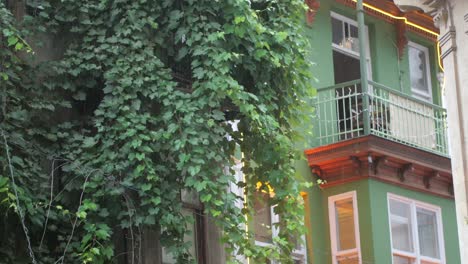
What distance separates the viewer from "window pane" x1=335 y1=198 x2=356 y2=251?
21.1m

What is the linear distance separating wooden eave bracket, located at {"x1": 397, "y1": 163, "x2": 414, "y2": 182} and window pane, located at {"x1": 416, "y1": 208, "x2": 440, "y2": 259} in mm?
845

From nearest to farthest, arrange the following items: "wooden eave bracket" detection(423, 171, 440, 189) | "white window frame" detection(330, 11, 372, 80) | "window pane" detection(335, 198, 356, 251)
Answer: "window pane" detection(335, 198, 356, 251)
"wooden eave bracket" detection(423, 171, 440, 189)
"white window frame" detection(330, 11, 372, 80)

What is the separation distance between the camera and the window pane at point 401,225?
71.0ft

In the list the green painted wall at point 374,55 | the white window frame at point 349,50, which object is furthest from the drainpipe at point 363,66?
the white window frame at point 349,50

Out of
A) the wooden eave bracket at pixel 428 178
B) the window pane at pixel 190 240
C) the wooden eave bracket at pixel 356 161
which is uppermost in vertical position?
the wooden eave bracket at pixel 356 161

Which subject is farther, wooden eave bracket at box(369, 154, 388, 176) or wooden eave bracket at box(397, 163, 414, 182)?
wooden eave bracket at box(397, 163, 414, 182)

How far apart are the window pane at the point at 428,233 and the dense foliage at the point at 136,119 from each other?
7.19 m

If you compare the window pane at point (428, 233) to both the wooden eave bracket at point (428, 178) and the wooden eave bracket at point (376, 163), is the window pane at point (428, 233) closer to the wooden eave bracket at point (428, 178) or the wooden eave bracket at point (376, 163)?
the wooden eave bracket at point (428, 178)

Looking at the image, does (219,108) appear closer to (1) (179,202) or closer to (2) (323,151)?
(1) (179,202)

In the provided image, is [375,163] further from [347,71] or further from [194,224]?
[194,224]

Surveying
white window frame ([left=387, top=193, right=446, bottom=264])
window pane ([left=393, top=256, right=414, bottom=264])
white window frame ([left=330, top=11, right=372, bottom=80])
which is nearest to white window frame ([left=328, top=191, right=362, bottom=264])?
white window frame ([left=387, top=193, right=446, bottom=264])

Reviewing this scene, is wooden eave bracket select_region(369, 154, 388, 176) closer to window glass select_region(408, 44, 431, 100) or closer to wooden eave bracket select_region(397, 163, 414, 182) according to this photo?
wooden eave bracket select_region(397, 163, 414, 182)

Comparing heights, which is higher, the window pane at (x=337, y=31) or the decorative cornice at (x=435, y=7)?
the window pane at (x=337, y=31)

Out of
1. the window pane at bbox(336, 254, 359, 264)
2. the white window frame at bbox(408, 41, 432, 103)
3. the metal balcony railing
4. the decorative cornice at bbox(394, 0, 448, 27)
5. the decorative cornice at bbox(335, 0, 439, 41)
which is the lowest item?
the window pane at bbox(336, 254, 359, 264)
